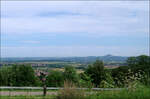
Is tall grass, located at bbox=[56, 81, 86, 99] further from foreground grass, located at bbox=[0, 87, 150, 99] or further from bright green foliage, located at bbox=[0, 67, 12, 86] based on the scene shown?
bright green foliage, located at bbox=[0, 67, 12, 86]

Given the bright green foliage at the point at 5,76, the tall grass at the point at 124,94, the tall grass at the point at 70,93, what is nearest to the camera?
the tall grass at the point at 70,93

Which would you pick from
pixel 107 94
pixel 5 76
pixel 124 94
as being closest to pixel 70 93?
pixel 107 94

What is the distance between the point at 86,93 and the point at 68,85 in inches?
22.9

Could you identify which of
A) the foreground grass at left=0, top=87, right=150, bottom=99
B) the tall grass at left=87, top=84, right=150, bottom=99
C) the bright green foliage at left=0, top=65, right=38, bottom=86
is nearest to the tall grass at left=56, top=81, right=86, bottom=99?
the foreground grass at left=0, top=87, right=150, bottom=99

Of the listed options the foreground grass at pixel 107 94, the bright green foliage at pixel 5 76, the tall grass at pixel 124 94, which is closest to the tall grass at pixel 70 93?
the foreground grass at pixel 107 94

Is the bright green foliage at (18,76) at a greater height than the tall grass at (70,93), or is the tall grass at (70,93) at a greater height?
the tall grass at (70,93)

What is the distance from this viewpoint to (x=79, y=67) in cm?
1556

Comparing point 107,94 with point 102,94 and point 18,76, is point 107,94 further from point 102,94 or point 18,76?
point 18,76

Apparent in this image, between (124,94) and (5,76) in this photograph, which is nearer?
(124,94)

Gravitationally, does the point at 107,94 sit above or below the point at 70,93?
below

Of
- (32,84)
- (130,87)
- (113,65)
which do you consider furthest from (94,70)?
(130,87)

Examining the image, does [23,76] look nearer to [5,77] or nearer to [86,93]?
[5,77]

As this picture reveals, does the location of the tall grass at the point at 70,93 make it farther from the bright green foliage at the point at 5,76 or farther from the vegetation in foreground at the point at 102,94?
the bright green foliage at the point at 5,76

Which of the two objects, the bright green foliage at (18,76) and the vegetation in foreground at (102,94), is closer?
the vegetation in foreground at (102,94)
